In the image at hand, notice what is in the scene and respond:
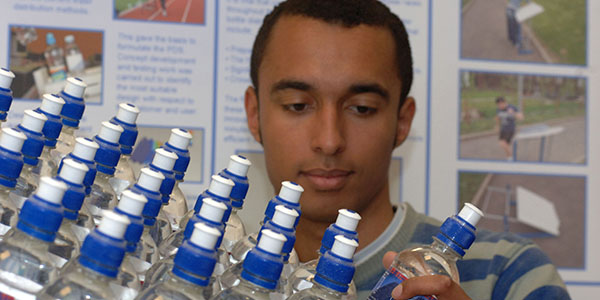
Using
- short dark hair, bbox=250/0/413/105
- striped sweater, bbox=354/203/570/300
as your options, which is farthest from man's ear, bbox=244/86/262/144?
striped sweater, bbox=354/203/570/300

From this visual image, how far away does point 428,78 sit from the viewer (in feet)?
5.76

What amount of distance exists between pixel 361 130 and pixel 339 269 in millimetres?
763

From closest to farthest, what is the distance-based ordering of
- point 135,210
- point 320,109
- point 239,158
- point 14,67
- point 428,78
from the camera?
point 135,210
point 239,158
point 320,109
point 14,67
point 428,78

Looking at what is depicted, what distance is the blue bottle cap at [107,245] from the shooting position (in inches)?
17.2

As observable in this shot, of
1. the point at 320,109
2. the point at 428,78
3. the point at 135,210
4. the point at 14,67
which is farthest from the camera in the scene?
the point at 428,78

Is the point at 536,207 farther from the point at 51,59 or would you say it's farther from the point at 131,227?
the point at 131,227

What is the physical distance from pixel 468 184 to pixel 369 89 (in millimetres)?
649

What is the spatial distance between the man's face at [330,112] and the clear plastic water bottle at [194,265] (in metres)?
0.73

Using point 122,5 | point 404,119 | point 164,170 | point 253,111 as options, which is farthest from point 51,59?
point 164,170

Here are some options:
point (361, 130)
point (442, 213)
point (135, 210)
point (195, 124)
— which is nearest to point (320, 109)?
point (361, 130)

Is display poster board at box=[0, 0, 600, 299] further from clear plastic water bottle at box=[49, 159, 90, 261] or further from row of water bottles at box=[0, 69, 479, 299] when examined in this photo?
clear plastic water bottle at box=[49, 159, 90, 261]

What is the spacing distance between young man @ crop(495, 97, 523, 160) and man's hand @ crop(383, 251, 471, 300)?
3.76 feet

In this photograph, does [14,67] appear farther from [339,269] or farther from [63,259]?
[339,269]

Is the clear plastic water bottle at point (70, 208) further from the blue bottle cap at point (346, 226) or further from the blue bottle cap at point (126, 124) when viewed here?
the blue bottle cap at point (346, 226)
